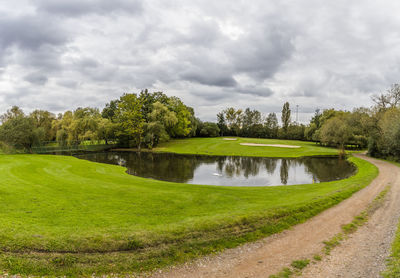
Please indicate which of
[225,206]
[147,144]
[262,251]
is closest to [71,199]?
[225,206]

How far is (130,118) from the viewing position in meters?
61.9

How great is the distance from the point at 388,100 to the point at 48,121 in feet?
294

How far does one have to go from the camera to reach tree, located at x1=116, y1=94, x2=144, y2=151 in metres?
61.2

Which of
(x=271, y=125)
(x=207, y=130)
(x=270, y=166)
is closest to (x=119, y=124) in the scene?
(x=207, y=130)

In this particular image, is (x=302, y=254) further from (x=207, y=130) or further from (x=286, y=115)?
(x=286, y=115)

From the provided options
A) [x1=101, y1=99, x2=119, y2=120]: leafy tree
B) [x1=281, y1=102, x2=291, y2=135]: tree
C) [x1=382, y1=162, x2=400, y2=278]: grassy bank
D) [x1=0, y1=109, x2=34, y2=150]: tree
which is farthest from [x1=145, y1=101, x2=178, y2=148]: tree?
[x1=281, y1=102, x2=291, y2=135]: tree

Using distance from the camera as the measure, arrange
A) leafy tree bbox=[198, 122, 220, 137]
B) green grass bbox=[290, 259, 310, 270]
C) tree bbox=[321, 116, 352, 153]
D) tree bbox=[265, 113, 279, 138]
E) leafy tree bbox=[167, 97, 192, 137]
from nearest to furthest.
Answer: green grass bbox=[290, 259, 310, 270] → tree bbox=[321, 116, 352, 153] → leafy tree bbox=[167, 97, 192, 137] → leafy tree bbox=[198, 122, 220, 137] → tree bbox=[265, 113, 279, 138]

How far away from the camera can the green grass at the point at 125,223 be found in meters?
7.51

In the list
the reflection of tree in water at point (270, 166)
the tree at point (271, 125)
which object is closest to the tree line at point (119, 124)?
the reflection of tree in water at point (270, 166)

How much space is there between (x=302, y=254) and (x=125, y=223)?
24.2 ft

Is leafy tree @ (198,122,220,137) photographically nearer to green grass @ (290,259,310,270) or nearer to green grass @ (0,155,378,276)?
green grass @ (0,155,378,276)

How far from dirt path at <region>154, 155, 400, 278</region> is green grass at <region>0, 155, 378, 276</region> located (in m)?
0.52

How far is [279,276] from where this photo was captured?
6.93 metres

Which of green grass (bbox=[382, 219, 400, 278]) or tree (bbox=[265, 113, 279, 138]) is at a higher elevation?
tree (bbox=[265, 113, 279, 138])
